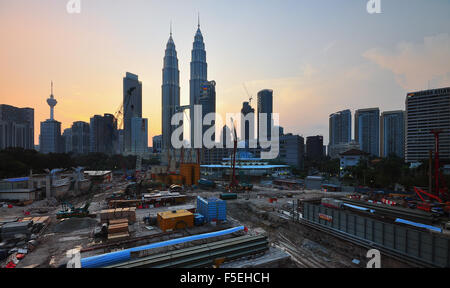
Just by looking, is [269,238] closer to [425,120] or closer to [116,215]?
[116,215]

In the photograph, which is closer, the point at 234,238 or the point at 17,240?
the point at 234,238

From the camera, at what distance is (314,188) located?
52.6m

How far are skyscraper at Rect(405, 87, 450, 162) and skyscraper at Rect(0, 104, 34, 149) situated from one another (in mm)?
202817

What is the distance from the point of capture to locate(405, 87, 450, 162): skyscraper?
89812mm

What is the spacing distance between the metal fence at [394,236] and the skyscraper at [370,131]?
183 m

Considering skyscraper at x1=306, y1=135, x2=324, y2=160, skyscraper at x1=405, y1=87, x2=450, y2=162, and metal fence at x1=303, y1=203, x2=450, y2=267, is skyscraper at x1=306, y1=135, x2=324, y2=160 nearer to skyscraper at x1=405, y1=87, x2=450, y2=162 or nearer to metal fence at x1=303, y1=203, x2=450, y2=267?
skyscraper at x1=405, y1=87, x2=450, y2=162

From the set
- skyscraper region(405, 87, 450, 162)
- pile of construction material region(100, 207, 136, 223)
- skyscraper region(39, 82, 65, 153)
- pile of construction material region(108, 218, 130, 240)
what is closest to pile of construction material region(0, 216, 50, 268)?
pile of construction material region(100, 207, 136, 223)

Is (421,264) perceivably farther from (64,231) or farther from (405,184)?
(405,184)

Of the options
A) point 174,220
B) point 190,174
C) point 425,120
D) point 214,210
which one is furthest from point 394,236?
point 425,120

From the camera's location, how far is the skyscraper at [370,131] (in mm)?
165250

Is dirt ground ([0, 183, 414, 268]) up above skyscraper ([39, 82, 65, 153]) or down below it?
below

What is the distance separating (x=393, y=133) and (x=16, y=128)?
813 feet

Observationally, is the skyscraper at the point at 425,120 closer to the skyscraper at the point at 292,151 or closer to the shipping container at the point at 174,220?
the skyscraper at the point at 292,151

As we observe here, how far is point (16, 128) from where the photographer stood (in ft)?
373
